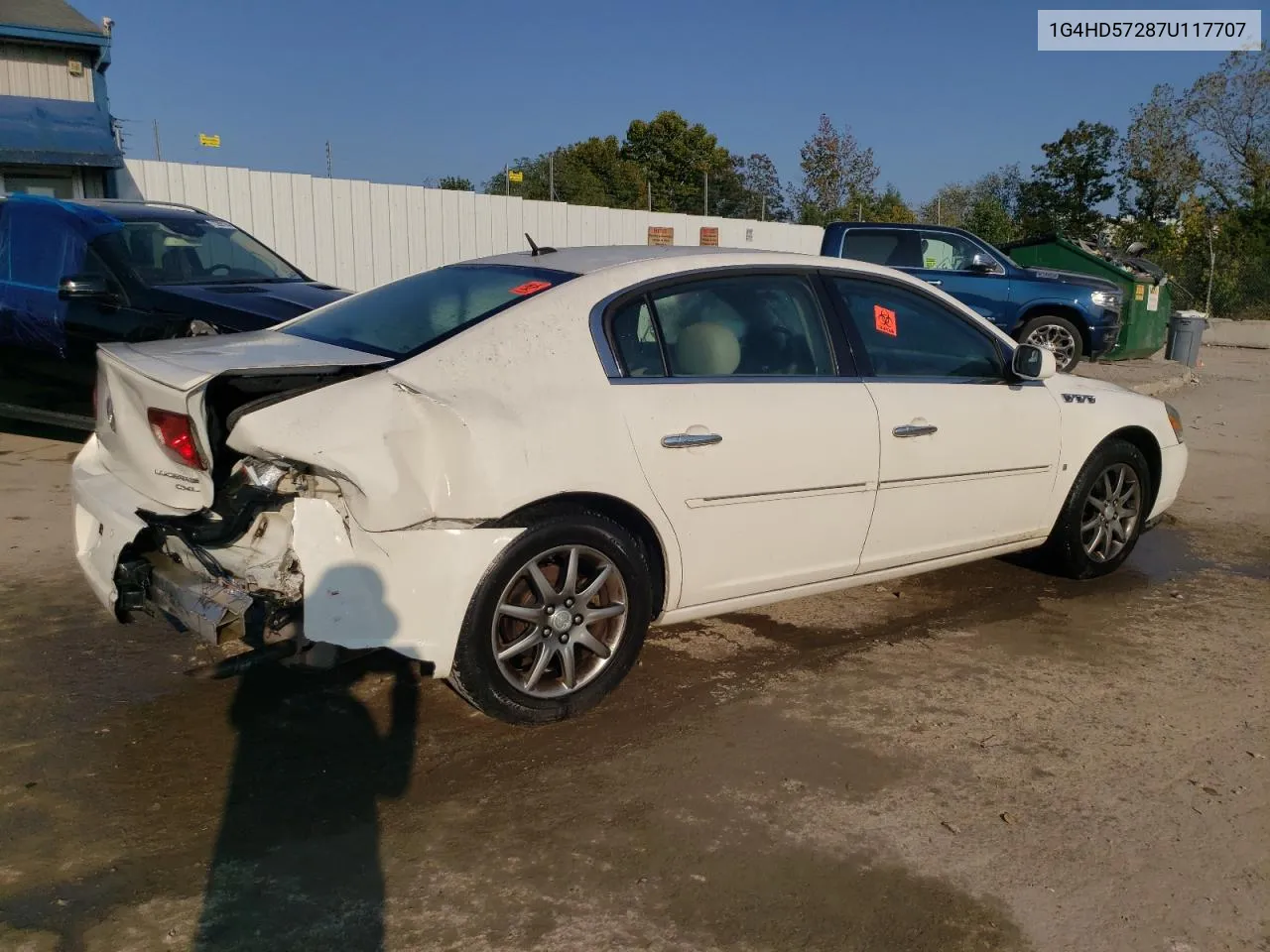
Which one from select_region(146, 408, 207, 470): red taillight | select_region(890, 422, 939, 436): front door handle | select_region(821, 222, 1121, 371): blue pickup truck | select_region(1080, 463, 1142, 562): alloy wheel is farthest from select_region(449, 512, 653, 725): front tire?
select_region(821, 222, 1121, 371): blue pickup truck

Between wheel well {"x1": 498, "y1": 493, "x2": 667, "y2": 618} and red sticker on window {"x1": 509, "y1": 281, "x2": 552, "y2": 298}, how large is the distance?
807 millimetres

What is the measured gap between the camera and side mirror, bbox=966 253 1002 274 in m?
13.2

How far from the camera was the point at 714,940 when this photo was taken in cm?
263

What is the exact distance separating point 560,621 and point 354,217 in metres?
12.9

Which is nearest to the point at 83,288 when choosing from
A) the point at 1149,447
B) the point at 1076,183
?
the point at 1149,447

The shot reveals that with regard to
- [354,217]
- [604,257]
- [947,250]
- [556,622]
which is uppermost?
[354,217]

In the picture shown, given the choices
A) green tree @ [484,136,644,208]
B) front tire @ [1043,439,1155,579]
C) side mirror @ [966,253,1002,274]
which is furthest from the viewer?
green tree @ [484,136,644,208]

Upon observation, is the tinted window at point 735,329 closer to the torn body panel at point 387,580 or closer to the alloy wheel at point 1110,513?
the torn body panel at point 387,580

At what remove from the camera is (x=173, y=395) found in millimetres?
3369

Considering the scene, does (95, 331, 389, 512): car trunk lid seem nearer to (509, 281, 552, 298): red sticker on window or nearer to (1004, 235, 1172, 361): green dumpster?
(509, 281, 552, 298): red sticker on window

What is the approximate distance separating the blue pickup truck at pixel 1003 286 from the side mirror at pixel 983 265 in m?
0.01

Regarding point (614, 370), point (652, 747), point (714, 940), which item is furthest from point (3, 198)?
point (714, 940)

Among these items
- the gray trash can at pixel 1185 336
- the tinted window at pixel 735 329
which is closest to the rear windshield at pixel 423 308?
the tinted window at pixel 735 329

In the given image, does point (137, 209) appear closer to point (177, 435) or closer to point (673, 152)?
point (177, 435)
